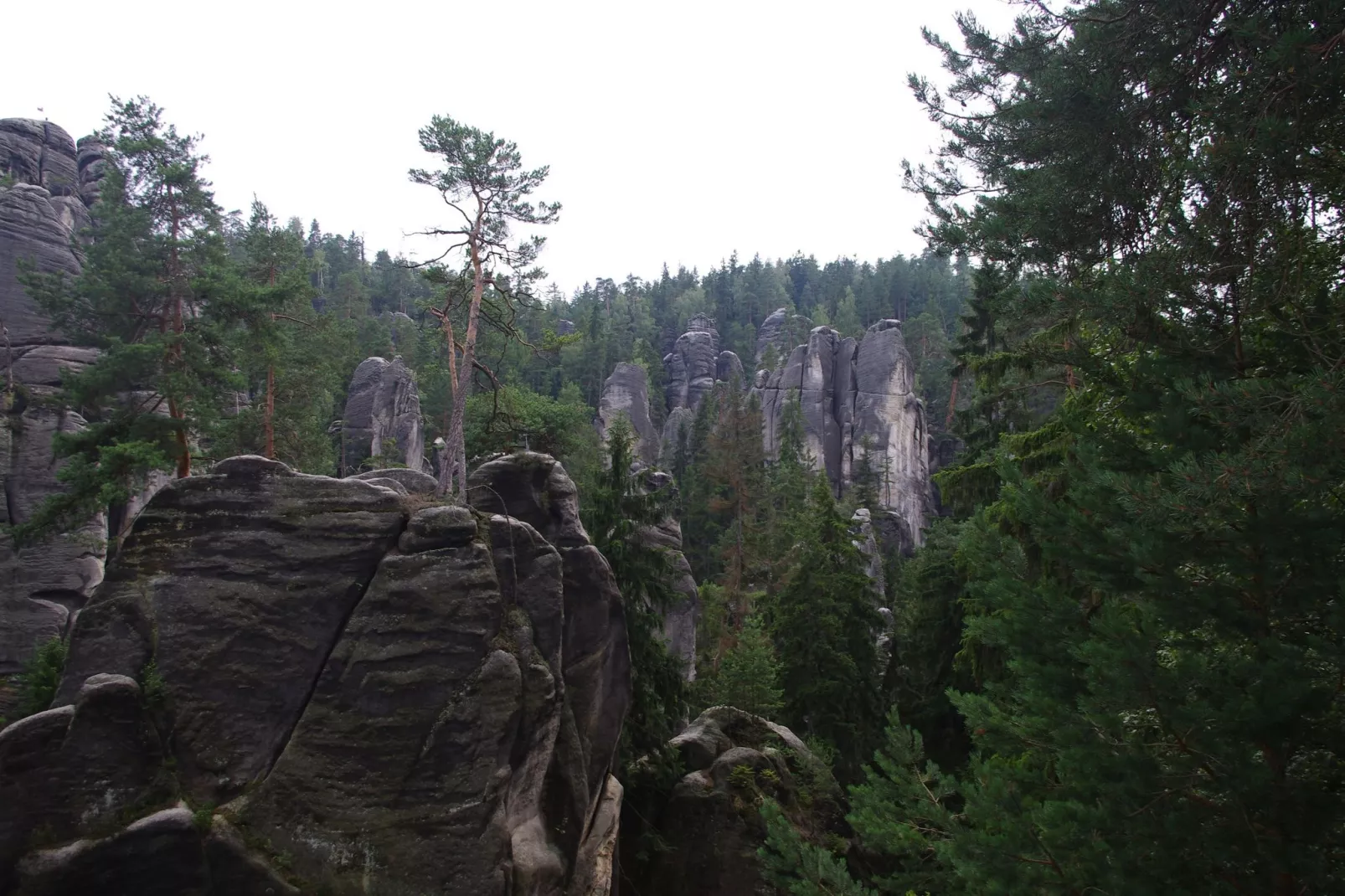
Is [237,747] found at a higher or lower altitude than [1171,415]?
lower

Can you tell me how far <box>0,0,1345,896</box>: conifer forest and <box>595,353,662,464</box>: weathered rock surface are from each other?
32025mm

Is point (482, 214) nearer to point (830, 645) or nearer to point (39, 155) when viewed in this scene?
point (830, 645)

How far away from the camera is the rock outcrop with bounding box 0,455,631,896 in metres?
7.90

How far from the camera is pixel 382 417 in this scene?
37.9m

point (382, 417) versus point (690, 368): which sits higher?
point (690, 368)

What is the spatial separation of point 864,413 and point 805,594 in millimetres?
32831

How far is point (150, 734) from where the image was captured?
27.2ft

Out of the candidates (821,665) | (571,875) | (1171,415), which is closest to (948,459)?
(821,665)

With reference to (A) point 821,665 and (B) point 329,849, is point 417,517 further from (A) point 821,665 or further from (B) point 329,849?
(A) point 821,665

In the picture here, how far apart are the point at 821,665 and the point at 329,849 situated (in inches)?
512

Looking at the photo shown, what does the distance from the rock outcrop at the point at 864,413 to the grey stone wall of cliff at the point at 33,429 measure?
36297mm

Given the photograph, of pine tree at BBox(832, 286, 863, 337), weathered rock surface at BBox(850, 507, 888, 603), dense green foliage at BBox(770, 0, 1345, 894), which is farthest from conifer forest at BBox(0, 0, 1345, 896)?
pine tree at BBox(832, 286, 863, 337)

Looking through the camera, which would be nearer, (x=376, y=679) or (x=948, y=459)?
(x=376, y=679)

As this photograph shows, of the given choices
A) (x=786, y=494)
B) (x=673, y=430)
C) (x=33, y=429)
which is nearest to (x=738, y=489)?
(x=786, y=494)
